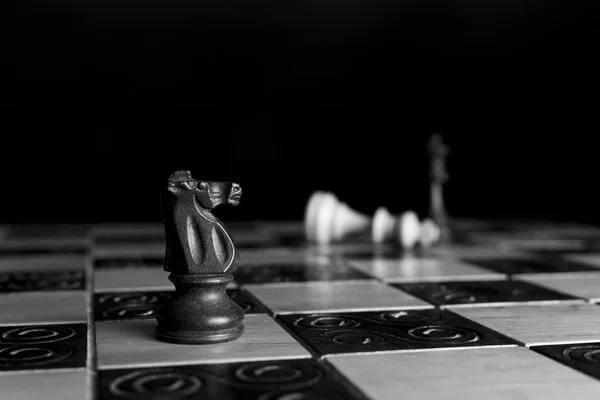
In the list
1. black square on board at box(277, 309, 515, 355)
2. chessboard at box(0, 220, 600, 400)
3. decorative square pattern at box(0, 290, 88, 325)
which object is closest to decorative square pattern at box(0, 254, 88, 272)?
chessboard at box(0, 220, 600, 400)

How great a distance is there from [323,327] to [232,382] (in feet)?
1.06

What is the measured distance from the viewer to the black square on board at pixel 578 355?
3.39 ft

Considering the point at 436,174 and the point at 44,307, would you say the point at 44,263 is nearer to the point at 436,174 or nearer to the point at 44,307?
the point at 44,307

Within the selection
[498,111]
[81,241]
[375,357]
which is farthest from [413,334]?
[498,111]

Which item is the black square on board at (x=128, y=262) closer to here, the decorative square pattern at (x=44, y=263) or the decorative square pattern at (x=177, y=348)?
the decorative square pattern at (x=44, y=263)

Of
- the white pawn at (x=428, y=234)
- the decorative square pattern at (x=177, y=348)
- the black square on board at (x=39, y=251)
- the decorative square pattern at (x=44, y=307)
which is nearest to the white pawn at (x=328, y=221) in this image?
the white pawn at (x=428, y=234)

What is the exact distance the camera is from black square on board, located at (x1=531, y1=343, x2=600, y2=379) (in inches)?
40.7

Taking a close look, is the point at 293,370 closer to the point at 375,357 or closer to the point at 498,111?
the point at 375,357

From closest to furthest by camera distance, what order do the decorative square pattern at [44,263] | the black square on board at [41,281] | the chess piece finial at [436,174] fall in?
the black square on board at [41,281]
the decorative square pattern at [44,263]
the chess piece finial at [436,174]

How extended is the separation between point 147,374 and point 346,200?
247 centimetres

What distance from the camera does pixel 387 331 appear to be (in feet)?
4.07

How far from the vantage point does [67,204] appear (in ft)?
10.5

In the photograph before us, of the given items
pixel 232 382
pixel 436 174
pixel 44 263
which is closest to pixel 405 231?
pixel 436 174

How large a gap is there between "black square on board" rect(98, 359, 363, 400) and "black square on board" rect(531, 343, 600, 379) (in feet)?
1.06
